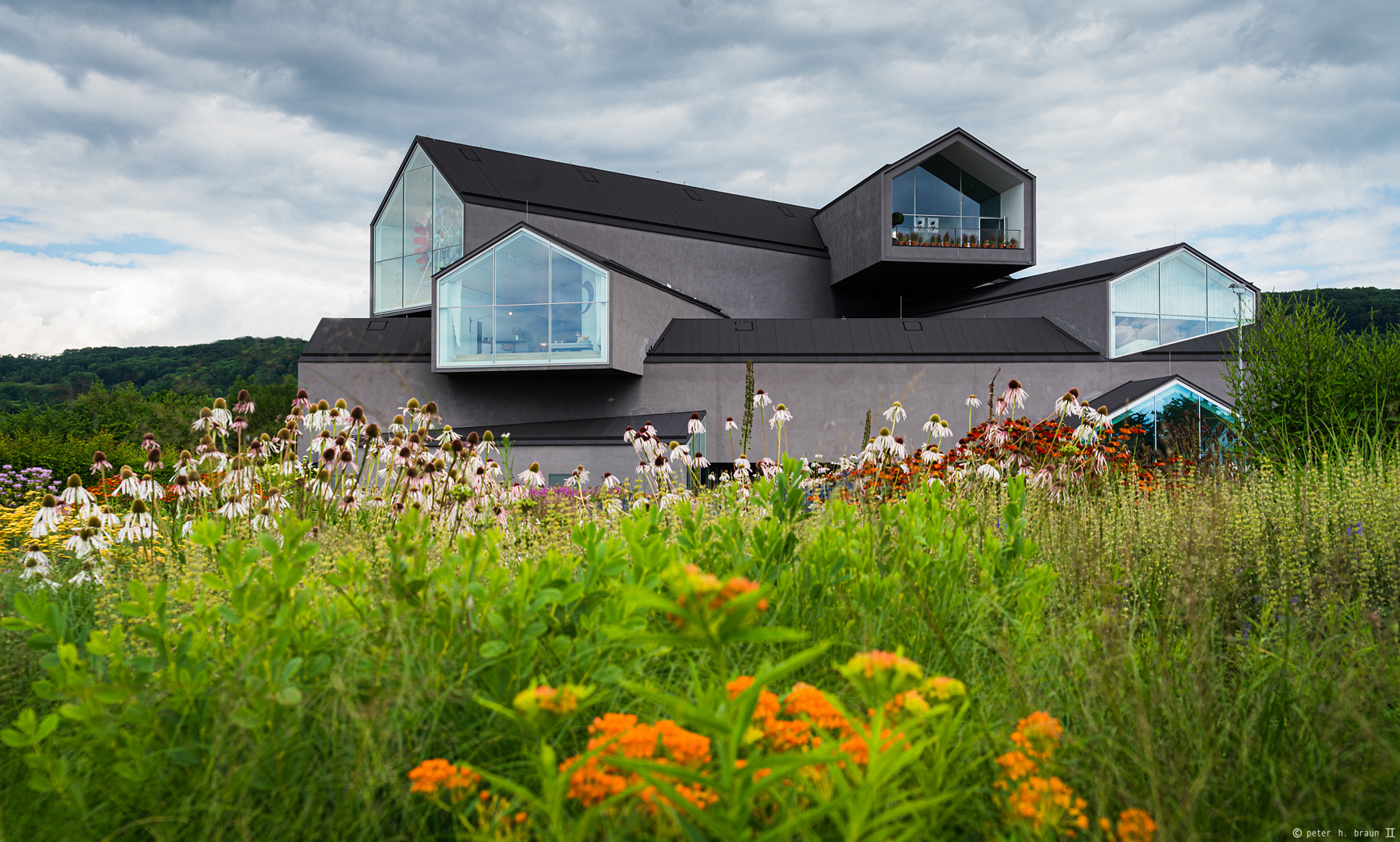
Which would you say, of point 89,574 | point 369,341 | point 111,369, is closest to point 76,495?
point 89,574

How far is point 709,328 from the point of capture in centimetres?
1842

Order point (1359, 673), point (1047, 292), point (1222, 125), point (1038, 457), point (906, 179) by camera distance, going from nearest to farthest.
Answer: point (1359, 673)
point (1038, 457)
point (1222, 125)
point (1047, 292)
point (906, 179)

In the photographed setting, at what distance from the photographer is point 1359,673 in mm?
1830

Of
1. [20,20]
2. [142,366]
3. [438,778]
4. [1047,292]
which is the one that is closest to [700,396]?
[1047,292]

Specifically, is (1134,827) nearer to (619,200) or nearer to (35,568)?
(35,568)

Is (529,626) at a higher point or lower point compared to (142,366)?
lower

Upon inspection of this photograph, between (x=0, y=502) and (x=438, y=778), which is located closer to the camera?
(x=438, y=778)

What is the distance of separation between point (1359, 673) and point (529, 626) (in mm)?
2242

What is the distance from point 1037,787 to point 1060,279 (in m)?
20.7

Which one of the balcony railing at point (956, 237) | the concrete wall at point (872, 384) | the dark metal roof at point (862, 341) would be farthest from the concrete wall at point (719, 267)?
the concrete wall at point (872, 384)

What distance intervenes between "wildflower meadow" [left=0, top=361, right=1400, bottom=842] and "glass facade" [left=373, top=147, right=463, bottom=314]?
18706mm

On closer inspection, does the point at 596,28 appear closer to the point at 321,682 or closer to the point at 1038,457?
the point at 1038,457

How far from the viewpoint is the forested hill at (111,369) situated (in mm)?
33969

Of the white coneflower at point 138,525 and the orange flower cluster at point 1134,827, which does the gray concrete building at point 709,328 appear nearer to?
the white coneflower at point 138,525
